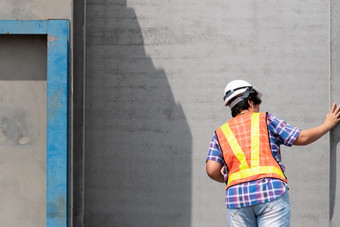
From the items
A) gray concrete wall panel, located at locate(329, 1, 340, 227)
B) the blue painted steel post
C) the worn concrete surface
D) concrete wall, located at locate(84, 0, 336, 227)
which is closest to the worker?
gray concrete wall panel, located at locate(329, 1, 340, 227)

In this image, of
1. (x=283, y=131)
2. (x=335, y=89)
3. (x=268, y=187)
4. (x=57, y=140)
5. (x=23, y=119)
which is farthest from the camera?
(x=23, y=119)

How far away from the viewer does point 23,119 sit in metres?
5.04

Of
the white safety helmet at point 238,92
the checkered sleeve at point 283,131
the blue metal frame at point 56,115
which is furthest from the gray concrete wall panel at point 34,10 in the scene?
the checkered sleeve at point 283,131

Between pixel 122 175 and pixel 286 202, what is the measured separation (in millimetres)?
3178

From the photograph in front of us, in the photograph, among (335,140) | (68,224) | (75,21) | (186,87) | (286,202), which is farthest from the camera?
(186,87)

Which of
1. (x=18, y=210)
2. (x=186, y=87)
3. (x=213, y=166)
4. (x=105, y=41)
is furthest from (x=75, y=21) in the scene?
(x=213, y=166)

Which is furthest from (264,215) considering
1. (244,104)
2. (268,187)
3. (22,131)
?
(22,131)

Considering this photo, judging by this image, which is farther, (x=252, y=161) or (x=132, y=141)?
(x=132, y=141)

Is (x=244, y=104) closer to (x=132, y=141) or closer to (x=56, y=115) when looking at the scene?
(x=56, y=115)

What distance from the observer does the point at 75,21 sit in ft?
19.6

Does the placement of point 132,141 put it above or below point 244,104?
above

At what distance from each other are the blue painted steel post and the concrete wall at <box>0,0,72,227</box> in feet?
0.53

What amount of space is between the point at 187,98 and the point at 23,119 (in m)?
2.13

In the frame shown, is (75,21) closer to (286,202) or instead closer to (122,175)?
(122,175)
